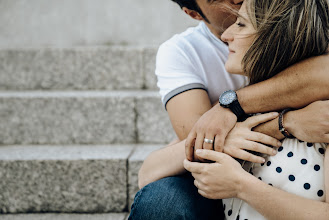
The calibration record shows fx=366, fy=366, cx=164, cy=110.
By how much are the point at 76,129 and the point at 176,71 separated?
2.59ft

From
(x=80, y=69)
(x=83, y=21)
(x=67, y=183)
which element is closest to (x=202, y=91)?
(x=67, y=183)

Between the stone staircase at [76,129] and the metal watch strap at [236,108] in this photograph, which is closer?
the metal watch strap at [236,108]

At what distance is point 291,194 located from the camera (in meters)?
0.84

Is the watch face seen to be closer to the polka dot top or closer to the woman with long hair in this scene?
the woman with long hair

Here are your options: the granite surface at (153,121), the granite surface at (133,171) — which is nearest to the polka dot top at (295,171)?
the granite surface at (133,171)

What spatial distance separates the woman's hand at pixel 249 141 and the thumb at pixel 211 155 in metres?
0.04

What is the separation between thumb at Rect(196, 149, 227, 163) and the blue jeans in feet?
0.57

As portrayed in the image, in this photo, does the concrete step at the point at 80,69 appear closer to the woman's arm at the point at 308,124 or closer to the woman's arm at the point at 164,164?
the woman's arm at the point at 164,164

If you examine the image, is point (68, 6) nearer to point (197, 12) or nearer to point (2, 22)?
point (2, 22)

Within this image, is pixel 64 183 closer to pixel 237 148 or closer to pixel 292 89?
pixel 237 148

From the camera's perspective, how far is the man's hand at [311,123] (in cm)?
85

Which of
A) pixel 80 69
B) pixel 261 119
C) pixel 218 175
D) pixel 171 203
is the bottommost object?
pixel 80 69

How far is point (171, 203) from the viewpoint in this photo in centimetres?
106

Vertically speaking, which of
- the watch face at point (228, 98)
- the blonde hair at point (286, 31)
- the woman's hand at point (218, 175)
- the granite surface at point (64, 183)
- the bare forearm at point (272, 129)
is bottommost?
the granite surface at point (64, 183)
